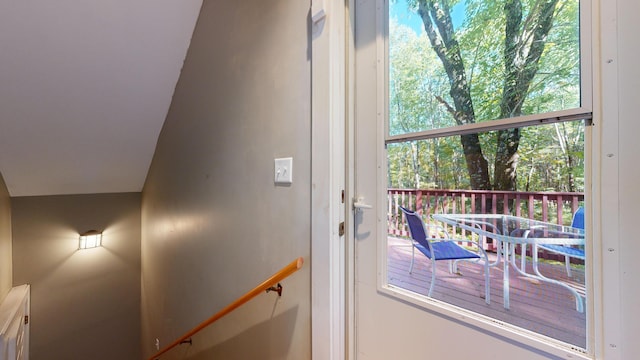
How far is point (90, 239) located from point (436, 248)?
3826 millimetres

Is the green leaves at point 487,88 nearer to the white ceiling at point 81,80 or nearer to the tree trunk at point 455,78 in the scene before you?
the tree trunk at point 455,78

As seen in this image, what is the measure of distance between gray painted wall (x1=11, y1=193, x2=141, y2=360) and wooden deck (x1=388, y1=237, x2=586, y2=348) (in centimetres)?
368

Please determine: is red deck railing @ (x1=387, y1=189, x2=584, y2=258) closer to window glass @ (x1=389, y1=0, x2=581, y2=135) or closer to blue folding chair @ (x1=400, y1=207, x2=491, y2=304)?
blue folding chair @ (x1=400, y1=207, x2=491, y2=304)

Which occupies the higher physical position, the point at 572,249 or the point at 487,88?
the point at 487,88

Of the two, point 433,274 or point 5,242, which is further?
point 5,242

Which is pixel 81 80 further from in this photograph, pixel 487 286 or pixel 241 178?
pixel 487 286

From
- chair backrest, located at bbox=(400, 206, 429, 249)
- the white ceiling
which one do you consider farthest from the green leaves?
the white ceiling

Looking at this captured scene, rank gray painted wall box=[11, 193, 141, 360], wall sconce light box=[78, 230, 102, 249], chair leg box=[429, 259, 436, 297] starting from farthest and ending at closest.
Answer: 1. wall sconce light box=[78, 230, 102, 249]
2. gray painted wall box=[11, 193, 141, 360]
3. chair leg box=[429, 259, 436, 297]

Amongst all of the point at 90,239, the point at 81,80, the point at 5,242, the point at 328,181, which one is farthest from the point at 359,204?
the point at 90,239

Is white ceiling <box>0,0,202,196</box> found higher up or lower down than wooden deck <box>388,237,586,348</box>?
higher up

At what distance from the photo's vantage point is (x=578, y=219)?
0.60 meters

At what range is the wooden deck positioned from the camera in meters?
0.62

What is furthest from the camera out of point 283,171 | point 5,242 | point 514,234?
point 5,242

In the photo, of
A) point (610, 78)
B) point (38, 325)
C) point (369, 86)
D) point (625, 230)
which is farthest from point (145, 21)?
point (38, 325)
